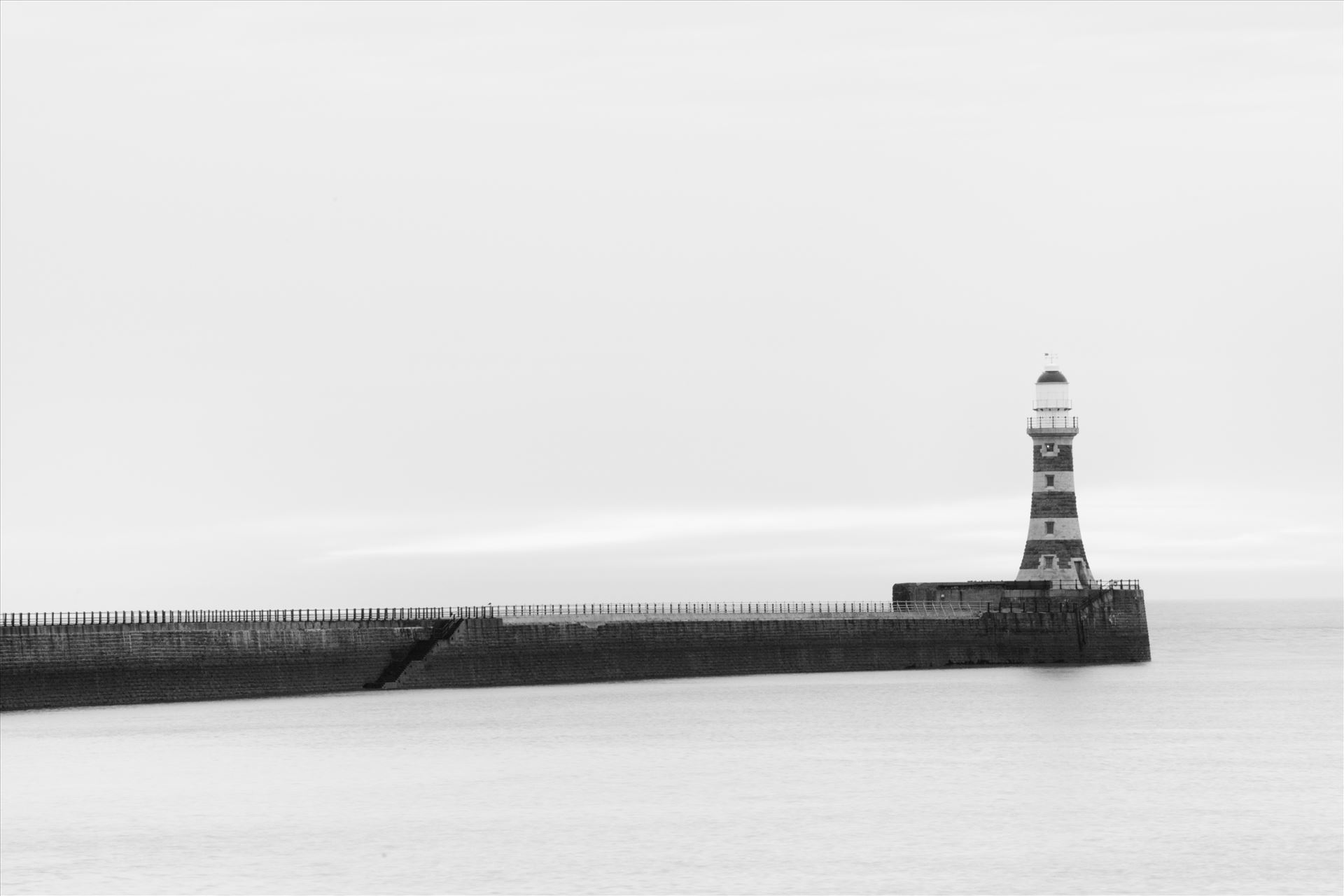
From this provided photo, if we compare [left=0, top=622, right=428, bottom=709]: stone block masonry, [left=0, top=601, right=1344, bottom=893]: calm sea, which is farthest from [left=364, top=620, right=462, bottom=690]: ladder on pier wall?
[left=0, top=601, right=1344, bottom=893]: calm sea

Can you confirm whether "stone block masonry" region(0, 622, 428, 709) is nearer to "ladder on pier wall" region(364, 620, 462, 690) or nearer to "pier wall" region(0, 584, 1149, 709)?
"pier wall" region(0, 584, 1149, 709)

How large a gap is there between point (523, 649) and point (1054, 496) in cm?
1983

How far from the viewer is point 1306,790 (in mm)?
47969

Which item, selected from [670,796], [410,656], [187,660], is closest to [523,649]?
[410,656]

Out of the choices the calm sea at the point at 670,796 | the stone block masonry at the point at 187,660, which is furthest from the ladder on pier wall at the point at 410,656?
the calm sea at the point at 670,796

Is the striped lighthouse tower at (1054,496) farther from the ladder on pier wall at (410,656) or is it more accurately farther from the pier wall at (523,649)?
the ladder on pier wall at (410,656)

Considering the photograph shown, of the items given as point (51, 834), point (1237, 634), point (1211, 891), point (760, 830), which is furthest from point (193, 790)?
point (1237, 634)

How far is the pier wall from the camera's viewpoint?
6153 cm

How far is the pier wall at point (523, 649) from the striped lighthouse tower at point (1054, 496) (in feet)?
3.56

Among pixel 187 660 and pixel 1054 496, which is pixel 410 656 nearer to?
pixel 187 660

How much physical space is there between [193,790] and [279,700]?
66.1 ft

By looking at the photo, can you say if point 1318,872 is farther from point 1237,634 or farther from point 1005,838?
point 1237,634

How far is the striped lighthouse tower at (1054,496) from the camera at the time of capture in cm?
8250

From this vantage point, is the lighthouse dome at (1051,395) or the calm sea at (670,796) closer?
the calm sea at (670,796)
